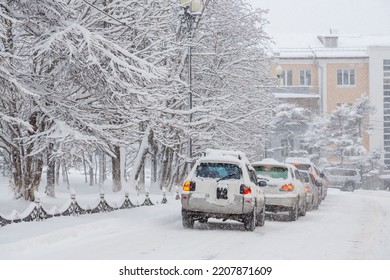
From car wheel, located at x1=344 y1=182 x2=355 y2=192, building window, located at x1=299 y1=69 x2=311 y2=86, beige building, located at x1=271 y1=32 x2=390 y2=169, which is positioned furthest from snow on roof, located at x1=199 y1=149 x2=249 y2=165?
building window, located at x1=299 y1=69 x2=311 y2=86

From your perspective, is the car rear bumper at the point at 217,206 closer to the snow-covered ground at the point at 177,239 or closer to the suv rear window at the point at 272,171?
the snow-covered ground at the point at 177,239

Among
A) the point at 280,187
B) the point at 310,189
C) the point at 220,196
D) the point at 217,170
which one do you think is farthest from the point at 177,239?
the point at 310,189

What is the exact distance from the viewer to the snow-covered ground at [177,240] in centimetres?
1315

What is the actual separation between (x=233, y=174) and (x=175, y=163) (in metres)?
22.8

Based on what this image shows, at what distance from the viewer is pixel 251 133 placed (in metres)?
42.0

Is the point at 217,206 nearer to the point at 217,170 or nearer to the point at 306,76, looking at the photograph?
the point at 217,170

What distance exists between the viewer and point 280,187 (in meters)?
23.1

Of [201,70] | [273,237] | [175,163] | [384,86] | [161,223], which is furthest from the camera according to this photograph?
[384,86]

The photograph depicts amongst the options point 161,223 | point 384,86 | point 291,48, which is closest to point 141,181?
point 161,223

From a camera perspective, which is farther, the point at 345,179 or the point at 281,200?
the point at 345,179

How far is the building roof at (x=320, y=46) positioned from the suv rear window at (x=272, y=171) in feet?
181

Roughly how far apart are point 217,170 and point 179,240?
140 inches

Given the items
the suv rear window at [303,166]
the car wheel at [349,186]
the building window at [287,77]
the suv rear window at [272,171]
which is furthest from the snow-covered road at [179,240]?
the building window at [287,77]
